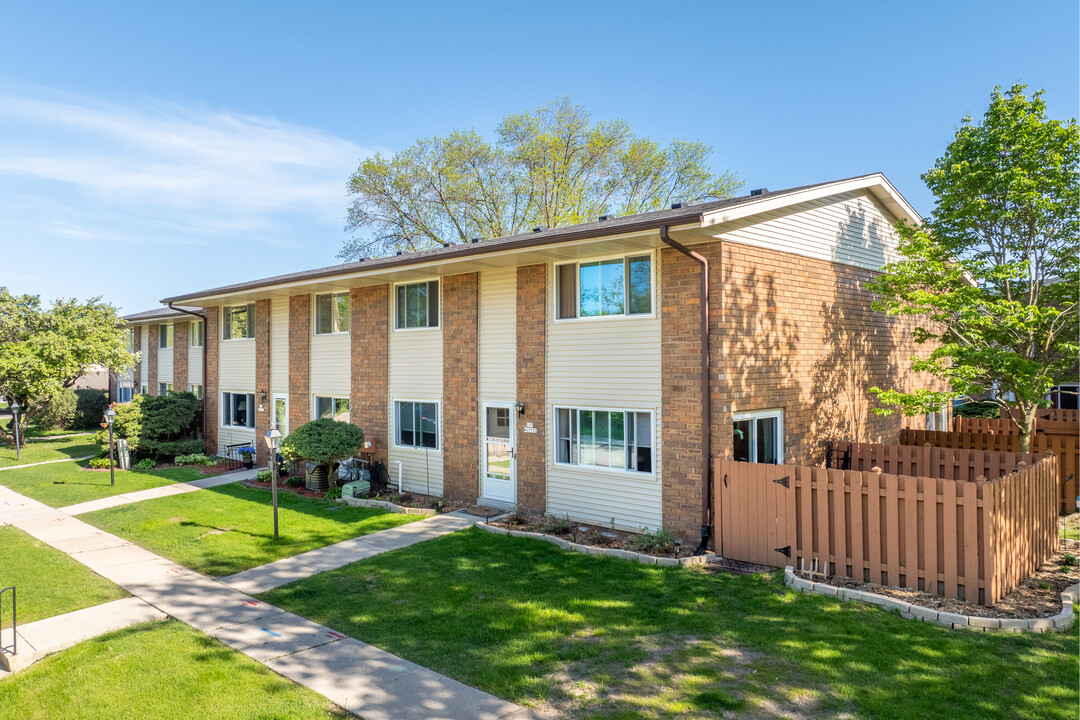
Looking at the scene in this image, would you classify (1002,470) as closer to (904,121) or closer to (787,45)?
(904,121)

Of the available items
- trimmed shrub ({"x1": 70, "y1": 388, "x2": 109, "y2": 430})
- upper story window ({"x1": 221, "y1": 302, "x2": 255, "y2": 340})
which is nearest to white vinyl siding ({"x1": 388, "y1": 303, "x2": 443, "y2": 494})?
upper story window ({"x1": 221, "y1": 302, "x2": 255, "y2": 340})

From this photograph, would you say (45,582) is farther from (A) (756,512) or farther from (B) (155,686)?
(A) (756,512)

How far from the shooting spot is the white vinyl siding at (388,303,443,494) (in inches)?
537

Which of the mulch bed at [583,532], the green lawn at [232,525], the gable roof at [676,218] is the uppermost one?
the gable roof at [676,218]

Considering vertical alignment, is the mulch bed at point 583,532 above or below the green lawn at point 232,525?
above

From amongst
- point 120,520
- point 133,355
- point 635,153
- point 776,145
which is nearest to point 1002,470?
point 120,520

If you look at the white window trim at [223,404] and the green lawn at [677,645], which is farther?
the white window trim at [223,404]

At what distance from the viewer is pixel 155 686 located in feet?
18.0

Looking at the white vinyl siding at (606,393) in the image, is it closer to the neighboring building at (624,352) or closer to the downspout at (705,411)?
the neighboring building at (624,352)

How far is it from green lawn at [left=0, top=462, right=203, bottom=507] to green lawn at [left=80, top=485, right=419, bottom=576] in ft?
7.33

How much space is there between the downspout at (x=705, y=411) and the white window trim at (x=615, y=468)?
2.89ft

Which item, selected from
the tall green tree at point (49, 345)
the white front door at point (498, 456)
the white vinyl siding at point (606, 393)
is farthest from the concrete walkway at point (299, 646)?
the tall green tree at point (49, 345)

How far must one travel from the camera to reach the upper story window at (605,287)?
10336 millimetres

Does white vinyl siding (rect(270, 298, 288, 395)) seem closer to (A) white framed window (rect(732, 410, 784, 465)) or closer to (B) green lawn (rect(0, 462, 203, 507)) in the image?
(B) green lawn (rect(0, 462, 203, 507))
